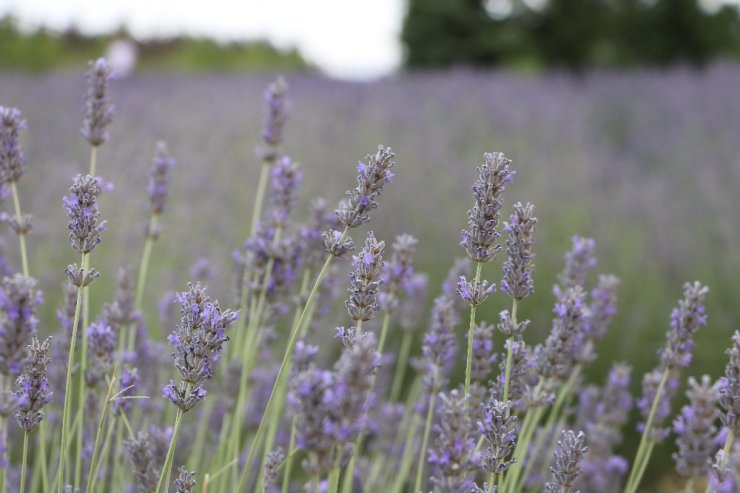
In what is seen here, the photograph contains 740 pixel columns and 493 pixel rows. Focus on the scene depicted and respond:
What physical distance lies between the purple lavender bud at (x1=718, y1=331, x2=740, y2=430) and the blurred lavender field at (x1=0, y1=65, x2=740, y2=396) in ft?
5.42

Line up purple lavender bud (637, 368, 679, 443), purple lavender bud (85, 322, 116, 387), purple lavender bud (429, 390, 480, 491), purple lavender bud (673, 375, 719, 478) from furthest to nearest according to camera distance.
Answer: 1. purple lavender bud (637, 368, 679, 443)
2. purple lavender bud (85, 322, 116, 387)
3. purple lavender bud (673, 375, 719, 478)
4. purple lavender bud (429, 390, 480, 491)

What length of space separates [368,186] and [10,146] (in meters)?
0.69

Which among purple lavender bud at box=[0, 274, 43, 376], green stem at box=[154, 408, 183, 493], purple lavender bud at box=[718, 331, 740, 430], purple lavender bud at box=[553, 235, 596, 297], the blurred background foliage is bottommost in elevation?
green stem at box=[154, 408, 183, 493]

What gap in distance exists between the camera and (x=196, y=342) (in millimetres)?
1158

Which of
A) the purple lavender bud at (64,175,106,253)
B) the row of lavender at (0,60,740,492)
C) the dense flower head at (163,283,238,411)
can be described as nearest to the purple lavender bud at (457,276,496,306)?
the row of lavender at (0,60,740,492)

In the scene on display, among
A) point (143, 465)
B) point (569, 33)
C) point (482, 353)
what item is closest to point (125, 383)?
point (143, 465)

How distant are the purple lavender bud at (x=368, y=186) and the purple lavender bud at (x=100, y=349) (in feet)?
1.87

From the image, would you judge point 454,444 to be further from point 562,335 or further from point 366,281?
point 562,335

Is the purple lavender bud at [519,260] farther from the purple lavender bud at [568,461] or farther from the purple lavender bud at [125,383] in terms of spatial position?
the purple lavender bud at [125,383]

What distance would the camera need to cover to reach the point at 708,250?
181 inches

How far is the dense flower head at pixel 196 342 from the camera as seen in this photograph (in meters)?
1.15

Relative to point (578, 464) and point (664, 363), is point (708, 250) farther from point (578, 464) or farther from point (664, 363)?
point (578, 464)

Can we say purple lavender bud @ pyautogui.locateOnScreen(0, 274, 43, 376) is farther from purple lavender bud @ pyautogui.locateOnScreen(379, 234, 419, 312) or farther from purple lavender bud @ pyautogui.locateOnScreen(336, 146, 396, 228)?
purple lavender bud @ pyautogui.locateOnScreen(379, 234, 419, 312)

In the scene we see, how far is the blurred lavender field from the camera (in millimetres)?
4078
